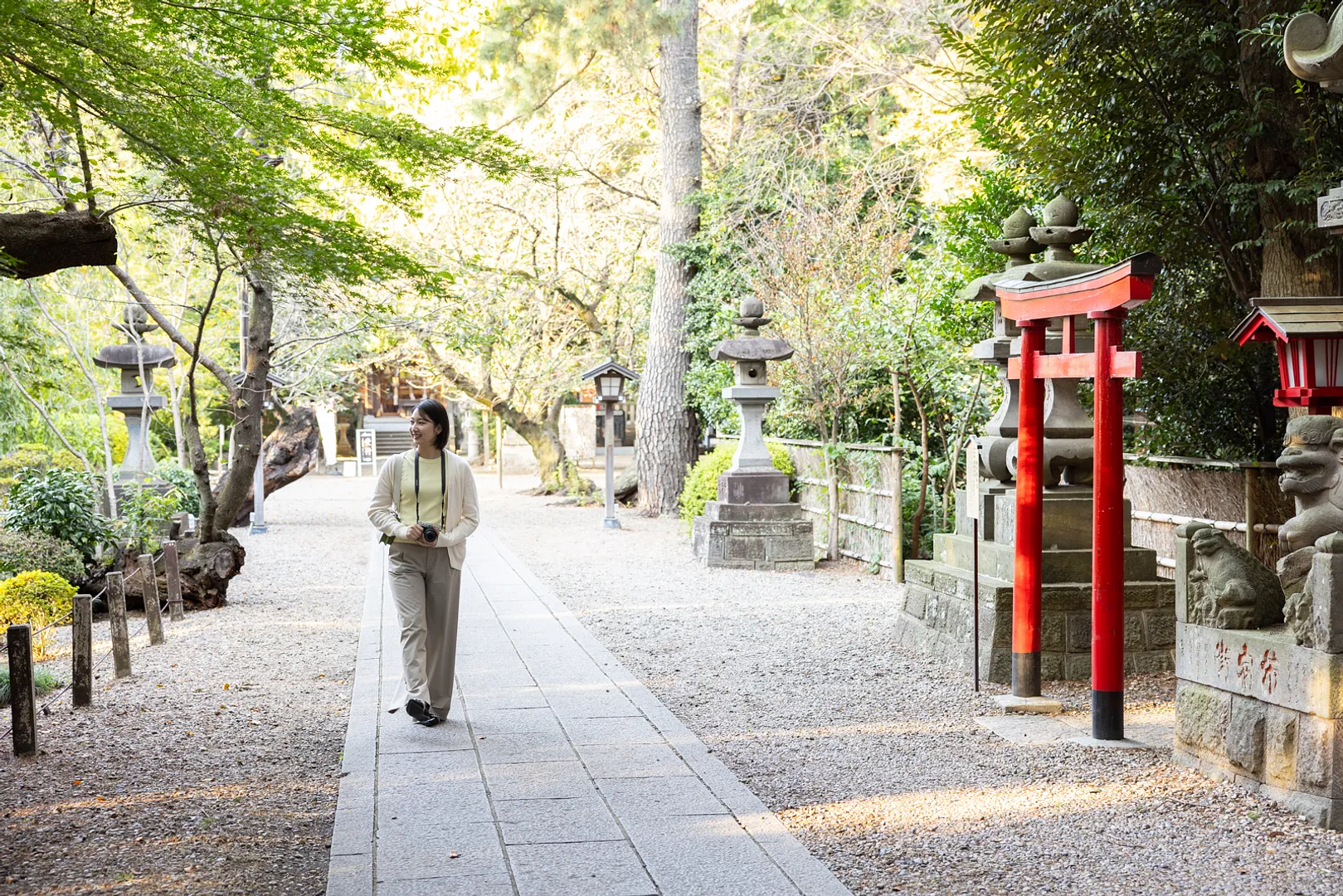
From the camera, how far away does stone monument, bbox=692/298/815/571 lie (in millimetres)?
12984

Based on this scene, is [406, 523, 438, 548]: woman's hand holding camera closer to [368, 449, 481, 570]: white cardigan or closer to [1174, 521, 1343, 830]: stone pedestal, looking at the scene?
[368, 449, 481, 570]: white cardigan

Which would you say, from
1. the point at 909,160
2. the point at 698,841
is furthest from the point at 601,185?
the point at 698,841

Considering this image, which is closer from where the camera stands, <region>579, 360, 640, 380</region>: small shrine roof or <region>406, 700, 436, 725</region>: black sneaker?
<region>406, 700, 436, 725</region>: black sneaker

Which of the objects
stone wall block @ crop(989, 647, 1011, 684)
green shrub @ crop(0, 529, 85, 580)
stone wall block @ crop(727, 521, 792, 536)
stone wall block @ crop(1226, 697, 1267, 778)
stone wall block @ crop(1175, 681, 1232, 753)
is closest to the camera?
stone wall block @ crop(1226, 697, 1267, 778)

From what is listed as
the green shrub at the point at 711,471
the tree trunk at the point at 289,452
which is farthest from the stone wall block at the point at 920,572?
the tree trunk at the point at 289,452

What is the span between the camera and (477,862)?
397 cm

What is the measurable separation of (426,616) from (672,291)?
13.7 m

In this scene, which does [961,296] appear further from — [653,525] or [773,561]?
[653,525]

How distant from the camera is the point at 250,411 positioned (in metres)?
10.2

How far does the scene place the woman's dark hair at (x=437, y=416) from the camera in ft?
19.3

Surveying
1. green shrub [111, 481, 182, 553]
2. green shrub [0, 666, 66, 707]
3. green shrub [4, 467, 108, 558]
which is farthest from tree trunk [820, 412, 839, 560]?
green shrub [0, 666, 66, 707]

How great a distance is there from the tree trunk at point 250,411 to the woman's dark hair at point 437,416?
4610 mm

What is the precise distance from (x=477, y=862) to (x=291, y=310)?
45.9 ft

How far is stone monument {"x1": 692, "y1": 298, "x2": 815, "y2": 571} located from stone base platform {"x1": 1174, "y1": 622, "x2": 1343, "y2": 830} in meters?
7.83
